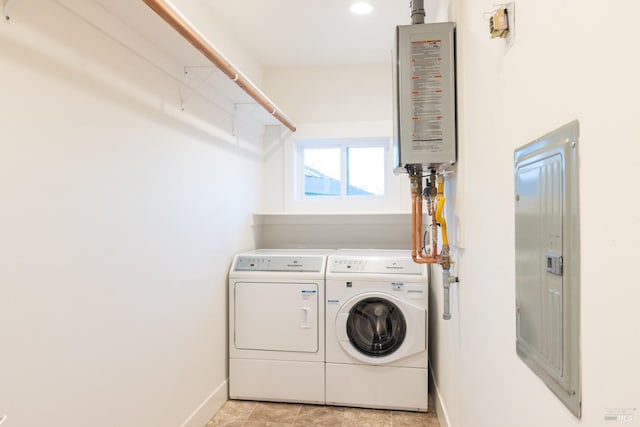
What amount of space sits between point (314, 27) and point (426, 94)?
4.12 feet

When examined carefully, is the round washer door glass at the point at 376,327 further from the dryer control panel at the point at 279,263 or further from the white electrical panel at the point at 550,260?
the white electrical panel at the point at 550,260

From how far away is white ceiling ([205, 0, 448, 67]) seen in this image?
2514mm

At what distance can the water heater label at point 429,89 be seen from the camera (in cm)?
192

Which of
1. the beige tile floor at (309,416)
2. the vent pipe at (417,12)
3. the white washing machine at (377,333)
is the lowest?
the beige tile floor at (309,416)

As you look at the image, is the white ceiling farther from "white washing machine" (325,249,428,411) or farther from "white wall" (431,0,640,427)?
"white washing machine" (325,249,428,411)

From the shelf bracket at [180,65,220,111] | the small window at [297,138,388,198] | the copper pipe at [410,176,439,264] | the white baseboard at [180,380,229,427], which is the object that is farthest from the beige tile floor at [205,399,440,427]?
the shelf bracket at [180,65,220,111]

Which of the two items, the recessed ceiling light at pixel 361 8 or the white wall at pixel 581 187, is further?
→ the recessed ceiling light at pixel 361 8

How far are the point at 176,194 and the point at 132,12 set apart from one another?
89 centimetres

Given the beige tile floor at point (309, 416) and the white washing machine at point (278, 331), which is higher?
the white washing machine at point (278, 331)

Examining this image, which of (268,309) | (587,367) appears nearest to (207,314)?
(268,309)

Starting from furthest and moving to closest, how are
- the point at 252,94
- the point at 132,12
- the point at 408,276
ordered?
1. the point at 408,276
2. the point at 252,94
3. the point at 132,12

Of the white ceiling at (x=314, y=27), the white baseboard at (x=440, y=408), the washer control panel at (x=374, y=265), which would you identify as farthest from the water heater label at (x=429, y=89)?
the white baseboard at (x=440, y=408)

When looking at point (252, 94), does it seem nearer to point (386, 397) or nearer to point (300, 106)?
point (300, 106)

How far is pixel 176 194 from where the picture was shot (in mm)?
2174
